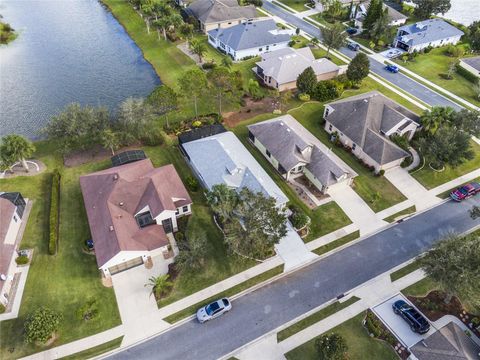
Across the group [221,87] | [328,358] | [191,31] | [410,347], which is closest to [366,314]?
[410,347]

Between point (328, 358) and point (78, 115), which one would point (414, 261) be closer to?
point (328, 358)

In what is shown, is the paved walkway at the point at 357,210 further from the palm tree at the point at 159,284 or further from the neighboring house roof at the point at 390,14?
the neighboring house roof at the point at 390,14

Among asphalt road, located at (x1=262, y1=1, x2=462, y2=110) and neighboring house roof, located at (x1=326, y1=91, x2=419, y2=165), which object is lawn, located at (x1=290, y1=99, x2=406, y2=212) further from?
asphalt road, located at (x1=262, y1=1, x2=462, y2=110)

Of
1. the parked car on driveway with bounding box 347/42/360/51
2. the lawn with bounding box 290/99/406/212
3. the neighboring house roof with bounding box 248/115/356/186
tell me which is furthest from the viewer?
the parked car on driveway with bounding box 347/42/360/51

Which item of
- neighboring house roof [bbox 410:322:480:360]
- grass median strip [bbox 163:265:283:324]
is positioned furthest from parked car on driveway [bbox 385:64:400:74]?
neighboring house roof [bbox 410:322:480:360]

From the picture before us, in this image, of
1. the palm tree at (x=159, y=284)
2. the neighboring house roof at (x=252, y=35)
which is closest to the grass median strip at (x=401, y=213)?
the palm tree at (x=159, y=284)

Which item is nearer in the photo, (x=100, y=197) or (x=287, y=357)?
(x=287, y=357)
